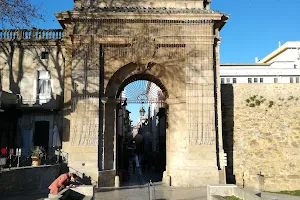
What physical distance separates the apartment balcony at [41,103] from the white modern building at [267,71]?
68.2ft

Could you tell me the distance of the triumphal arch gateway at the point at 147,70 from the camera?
15680 mm

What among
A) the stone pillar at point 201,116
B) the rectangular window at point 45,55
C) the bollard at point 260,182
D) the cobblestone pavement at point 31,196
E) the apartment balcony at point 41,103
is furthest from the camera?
the rectangular window at point 45,55

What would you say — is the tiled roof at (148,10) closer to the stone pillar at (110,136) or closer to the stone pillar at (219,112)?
the stone pillar at (219,112)

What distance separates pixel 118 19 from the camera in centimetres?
1620

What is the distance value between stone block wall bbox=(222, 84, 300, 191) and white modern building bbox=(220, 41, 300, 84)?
50.5ft

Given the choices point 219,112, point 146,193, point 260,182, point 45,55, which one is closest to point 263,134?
point 260,182

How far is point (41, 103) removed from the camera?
1716cm

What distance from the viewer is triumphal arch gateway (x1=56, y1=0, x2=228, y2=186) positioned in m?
15.7

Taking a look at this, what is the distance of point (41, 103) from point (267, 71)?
2410 centimetres

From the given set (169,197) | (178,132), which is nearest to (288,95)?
(178,132)

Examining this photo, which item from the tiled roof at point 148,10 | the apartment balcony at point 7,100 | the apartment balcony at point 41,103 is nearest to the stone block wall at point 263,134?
the tiled roof at point 148,10

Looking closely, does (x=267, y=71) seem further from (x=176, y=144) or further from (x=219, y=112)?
(x=176, y=144)

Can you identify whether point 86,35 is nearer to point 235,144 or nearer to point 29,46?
point 29,46

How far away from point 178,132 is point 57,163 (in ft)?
19.3
